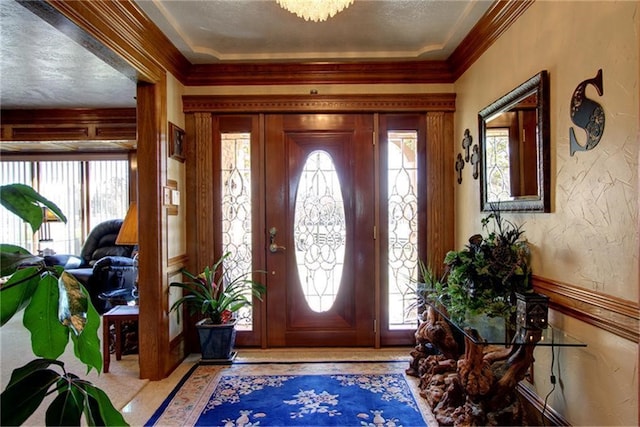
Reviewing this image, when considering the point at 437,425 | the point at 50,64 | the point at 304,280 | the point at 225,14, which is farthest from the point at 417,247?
the point at 50,64

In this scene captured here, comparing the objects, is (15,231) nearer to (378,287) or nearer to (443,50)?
(378,287)

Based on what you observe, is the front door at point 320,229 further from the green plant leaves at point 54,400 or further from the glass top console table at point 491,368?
the green plant leaves at point 54,400

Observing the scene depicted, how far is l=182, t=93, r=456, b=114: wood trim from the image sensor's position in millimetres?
3320

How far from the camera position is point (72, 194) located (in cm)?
638

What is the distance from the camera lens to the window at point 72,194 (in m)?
6.27

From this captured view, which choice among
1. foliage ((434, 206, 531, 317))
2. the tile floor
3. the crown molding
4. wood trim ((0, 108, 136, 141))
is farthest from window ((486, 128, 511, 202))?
wood trim ((0, 108, 136, 141))

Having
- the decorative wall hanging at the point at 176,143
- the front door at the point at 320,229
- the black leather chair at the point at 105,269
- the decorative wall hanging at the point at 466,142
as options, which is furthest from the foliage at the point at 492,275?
the black leather chair at the point at 105,269

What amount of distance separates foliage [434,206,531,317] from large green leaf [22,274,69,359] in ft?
6.10

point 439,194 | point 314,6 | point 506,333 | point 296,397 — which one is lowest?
point 296,397

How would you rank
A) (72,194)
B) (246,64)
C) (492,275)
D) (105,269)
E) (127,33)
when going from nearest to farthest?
(492,275), (127,33), (246,64), (105,269), (72,194)

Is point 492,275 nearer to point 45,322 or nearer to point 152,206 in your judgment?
point 45,322

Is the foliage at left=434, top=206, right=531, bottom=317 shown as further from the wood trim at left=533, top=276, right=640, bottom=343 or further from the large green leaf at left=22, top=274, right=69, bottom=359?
the large green leaf at left=22, top=274, right=69, bottom=359

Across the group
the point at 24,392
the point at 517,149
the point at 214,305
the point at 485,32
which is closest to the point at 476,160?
the point at 517,149

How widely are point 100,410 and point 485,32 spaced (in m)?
2.95
